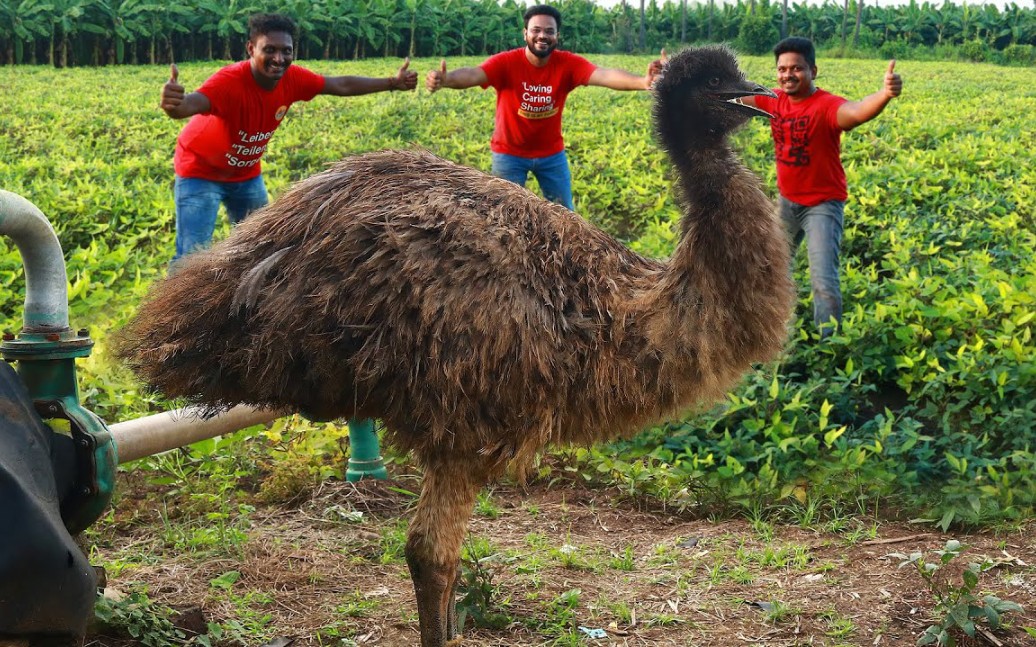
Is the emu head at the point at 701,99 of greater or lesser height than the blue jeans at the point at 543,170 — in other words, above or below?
above

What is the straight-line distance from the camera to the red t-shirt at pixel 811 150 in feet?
20.9

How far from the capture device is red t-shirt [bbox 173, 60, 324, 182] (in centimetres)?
593

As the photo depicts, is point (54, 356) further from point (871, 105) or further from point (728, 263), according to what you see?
point (871, 105)

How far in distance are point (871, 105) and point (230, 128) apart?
138 inches

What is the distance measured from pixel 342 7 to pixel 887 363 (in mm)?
26111

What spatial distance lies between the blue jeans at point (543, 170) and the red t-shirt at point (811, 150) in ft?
4.39

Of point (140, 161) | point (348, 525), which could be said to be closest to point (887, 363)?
point (348, 525)

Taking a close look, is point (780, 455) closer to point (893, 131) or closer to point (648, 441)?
point (648, 441)

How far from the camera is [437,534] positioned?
3240mm

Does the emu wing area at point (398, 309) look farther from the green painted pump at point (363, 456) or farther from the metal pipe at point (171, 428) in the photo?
the green painted pump at point (363, 456)

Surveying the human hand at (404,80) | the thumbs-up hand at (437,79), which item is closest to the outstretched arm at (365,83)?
the human hand at (404,80)

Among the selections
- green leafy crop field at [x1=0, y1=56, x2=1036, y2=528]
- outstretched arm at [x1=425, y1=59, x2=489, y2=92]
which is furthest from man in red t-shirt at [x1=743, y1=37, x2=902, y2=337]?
outstretched arm at [x1=425, y1=59, x2=489, y2=92]

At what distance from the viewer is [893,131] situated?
1222 centimetres

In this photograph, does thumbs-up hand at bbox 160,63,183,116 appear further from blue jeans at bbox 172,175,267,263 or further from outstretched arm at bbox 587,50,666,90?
outstretched arm at bbox 587,50,666,90
